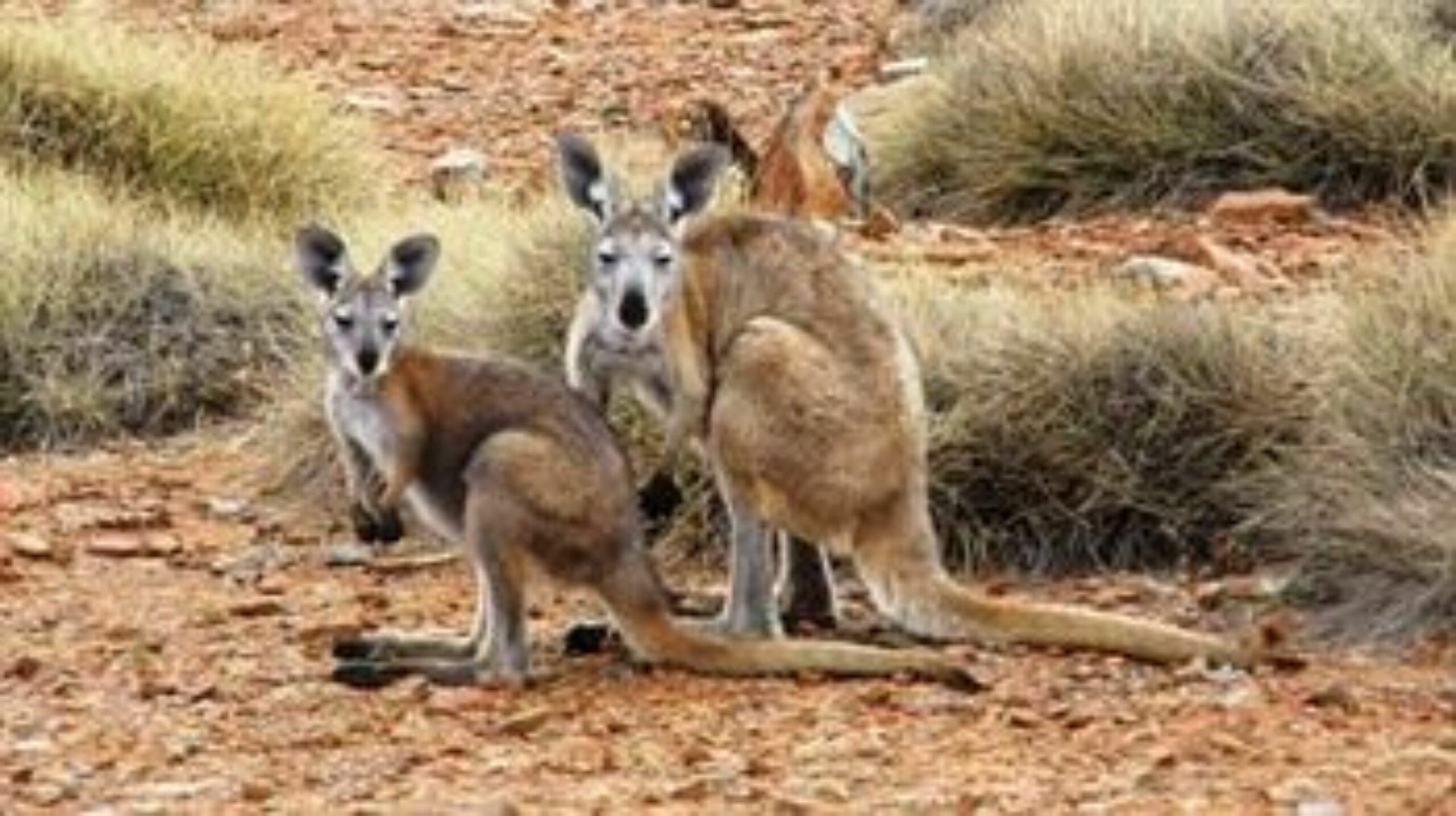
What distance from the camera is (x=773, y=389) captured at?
812cm

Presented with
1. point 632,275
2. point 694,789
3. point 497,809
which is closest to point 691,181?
point 632,275

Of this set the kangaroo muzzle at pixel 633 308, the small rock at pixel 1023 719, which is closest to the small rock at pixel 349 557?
the kangaroo muzzle at pixel 633 308

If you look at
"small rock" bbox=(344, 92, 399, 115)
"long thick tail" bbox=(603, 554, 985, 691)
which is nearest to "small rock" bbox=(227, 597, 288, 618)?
"long thick tail" bbox=(603, 554, 985, 691)

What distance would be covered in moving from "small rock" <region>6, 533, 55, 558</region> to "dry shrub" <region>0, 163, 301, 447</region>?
4.55 feet

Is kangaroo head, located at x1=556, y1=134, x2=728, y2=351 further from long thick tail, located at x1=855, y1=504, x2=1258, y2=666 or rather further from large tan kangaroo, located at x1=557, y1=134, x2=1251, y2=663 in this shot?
long thick tail, located at x1=855, y1=504, x2=1258, y2=666

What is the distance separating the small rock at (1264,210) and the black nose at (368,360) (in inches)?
196

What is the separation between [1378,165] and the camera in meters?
12.8

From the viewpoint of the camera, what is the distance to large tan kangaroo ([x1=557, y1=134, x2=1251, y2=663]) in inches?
319

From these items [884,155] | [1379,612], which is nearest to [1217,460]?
[1379,612]

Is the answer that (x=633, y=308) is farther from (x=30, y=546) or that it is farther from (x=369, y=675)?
(x=30, y=546)

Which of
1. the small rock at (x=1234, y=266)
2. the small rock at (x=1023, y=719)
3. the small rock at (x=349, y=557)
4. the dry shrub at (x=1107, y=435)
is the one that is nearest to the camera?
the small rock at (x=1023, y=719)

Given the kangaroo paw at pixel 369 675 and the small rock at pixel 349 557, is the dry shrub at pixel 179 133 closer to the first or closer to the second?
the small rock at pixel 349 557

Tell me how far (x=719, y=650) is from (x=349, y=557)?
7.11 feet

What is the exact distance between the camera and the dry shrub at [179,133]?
45.4 feet
